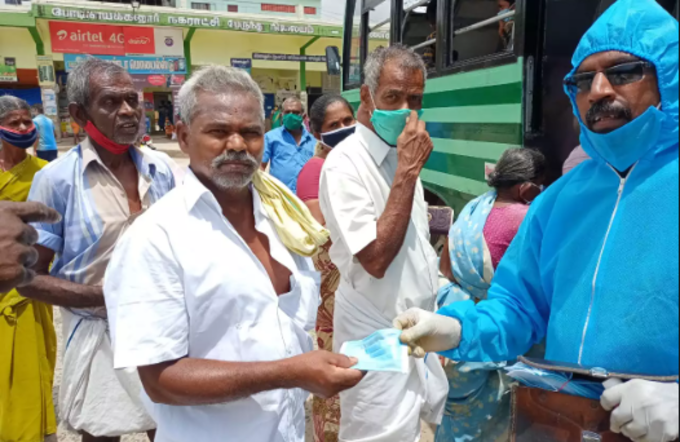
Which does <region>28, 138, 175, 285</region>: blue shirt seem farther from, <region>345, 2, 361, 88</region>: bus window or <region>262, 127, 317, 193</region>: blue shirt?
<region>345, 2, 361, 88</region>: bus window

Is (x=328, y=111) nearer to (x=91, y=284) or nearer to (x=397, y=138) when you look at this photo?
(x=397, y=138)

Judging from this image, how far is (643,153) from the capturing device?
4.11ft

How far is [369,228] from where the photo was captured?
6.49ft

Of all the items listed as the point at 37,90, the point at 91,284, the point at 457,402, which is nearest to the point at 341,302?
the point at 457,402

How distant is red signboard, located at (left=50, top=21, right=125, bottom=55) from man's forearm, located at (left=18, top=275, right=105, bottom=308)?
746 inches

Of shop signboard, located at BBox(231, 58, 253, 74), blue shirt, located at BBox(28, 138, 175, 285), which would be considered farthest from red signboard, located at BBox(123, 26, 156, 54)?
blue shirt, located at BBox(28, 138, 175, 285)

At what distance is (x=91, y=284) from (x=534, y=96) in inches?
103

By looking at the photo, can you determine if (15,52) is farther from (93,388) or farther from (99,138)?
(93,388)

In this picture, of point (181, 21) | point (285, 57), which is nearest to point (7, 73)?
point (181, 21)

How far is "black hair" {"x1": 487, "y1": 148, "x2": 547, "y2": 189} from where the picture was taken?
7.79 ft

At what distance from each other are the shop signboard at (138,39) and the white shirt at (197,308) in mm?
19432

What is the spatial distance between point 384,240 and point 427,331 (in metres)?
0.53

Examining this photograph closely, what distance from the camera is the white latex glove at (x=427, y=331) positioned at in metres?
1.47

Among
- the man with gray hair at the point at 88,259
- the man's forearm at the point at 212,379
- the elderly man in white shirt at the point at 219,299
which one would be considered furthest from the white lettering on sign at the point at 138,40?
the man's forearm at the point at 212,379
